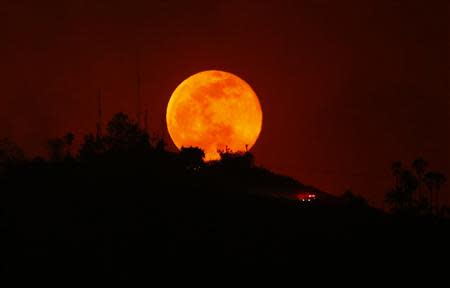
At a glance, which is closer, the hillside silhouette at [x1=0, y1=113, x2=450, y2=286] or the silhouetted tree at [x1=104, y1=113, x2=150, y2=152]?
the hillside silhouette at [x1=0, y1=113, x2=450, y2=286]

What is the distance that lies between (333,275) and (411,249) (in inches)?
530

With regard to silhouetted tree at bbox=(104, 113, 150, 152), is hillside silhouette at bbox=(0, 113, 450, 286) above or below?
below

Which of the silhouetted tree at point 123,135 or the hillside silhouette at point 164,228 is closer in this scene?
the hillside silhouette at point 164,228

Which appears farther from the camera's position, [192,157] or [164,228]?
[192,157]

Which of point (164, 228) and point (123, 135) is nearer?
point (164, 228)

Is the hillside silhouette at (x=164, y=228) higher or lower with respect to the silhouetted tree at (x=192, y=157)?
lower

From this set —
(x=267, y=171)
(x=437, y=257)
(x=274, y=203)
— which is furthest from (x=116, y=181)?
(x=267, y=171)

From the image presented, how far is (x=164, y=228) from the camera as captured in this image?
60000 mm

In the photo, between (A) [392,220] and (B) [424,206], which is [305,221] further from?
(B) [424,206]

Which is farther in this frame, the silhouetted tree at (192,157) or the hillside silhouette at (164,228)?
the silhouetted tree at (192,157)

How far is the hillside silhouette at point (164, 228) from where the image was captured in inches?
2093

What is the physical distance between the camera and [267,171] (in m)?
109

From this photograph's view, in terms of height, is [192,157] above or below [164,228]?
above

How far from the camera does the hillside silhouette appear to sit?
53.2m
